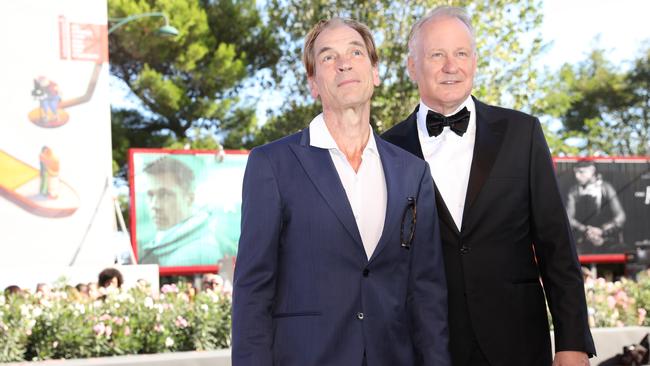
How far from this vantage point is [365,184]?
10.7 ft

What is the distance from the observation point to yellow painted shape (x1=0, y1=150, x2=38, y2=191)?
72.4 feet

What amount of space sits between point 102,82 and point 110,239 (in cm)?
403

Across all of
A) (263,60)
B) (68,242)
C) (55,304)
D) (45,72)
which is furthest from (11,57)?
(263,60)

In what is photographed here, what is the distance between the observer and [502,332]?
3668mm

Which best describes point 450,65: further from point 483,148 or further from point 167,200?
point 167,200

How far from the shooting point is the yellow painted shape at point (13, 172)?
869 inches

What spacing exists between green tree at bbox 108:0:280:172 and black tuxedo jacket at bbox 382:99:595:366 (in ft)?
112

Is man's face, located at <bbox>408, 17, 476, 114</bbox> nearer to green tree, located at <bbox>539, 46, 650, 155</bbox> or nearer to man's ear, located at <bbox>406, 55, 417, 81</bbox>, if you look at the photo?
man's ear, located at <bbox>406, 55, 417, 81</bbox>

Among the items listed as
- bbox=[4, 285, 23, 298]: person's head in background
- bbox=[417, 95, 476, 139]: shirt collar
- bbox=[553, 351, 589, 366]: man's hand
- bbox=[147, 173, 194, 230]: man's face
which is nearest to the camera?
bbox=[553, 351, 589, 366]: man's hand

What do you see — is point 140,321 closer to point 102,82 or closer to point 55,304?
point 55,304

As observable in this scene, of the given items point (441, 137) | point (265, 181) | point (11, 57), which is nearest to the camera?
point (265, 181)

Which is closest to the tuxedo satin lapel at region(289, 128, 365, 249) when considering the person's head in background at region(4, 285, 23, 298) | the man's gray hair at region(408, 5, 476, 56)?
the man's gray hair at region(408, 5, 476, 56)

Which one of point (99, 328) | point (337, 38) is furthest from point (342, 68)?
point (99, 328)

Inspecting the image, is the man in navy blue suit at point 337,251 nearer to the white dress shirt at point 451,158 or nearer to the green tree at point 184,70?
the white dress shirt at point 451,158
